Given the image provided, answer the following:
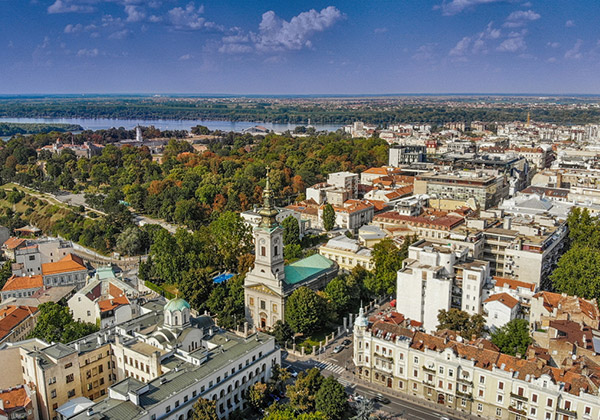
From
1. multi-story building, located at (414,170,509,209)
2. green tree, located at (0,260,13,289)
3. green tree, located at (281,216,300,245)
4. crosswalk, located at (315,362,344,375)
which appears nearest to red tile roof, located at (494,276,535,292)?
crosswalk, located at (315,362,344,375)

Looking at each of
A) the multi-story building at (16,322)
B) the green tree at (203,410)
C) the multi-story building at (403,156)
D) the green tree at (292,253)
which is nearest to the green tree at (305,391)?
the green tree at (203,410)

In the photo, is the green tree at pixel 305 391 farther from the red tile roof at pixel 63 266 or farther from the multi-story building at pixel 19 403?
the red tile roof at pixel 63 266

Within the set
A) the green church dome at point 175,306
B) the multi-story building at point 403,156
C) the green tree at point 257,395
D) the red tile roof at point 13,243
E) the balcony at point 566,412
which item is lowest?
the green tree at point 257,395

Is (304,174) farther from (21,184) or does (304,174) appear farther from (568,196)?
(21,184)

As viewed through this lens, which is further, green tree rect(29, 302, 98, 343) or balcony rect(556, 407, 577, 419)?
green tree rect(29, 302, 98, 343)

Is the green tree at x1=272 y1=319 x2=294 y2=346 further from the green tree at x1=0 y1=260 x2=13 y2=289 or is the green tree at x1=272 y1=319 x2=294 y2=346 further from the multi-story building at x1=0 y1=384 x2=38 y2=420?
the green tree at x1=0 y1=260 x2=13 y2=289

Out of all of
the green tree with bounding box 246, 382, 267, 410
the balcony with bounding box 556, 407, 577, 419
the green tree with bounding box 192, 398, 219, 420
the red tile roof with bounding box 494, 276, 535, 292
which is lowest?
the green tree with bounding box 246, 382, 267, 410

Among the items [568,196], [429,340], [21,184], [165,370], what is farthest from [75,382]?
[21,184]
